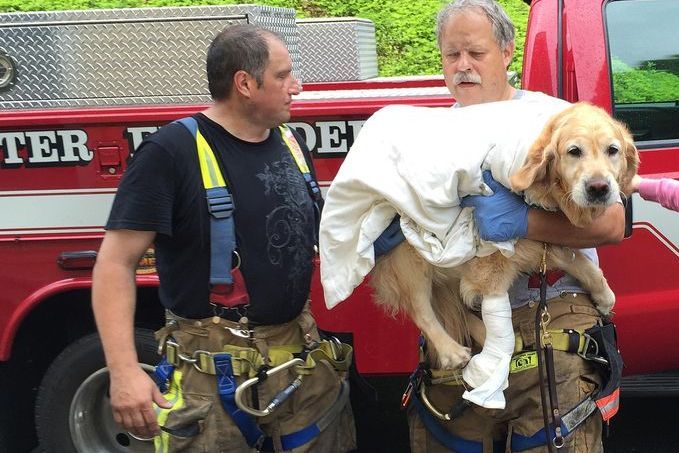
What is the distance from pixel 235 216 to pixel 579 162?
3.24ft

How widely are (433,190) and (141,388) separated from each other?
980 millimetres

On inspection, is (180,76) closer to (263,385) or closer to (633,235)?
(263,385)

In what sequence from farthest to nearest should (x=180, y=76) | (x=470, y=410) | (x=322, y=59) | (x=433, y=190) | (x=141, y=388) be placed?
1. (x=322, y=59)
2. (x=180, y=76)
3. (x=470, y=410)
4. (x=141, y=388)
5. (x=433, y=190)

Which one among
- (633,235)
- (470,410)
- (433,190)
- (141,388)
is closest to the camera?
(433,190)

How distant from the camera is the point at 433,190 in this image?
2.21 meters

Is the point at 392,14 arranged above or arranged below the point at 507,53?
above

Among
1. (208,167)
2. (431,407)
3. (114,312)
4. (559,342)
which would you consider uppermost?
(208,167)

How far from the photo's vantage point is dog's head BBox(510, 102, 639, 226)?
207cm

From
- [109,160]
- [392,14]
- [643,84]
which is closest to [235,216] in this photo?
[109,160]

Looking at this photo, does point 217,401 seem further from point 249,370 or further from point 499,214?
point 499,214

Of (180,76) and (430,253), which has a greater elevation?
(180,76)

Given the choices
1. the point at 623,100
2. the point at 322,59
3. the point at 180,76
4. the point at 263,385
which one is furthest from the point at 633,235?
the point at 322,59

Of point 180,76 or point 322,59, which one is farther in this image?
point 322,59

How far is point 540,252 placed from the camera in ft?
7.76
